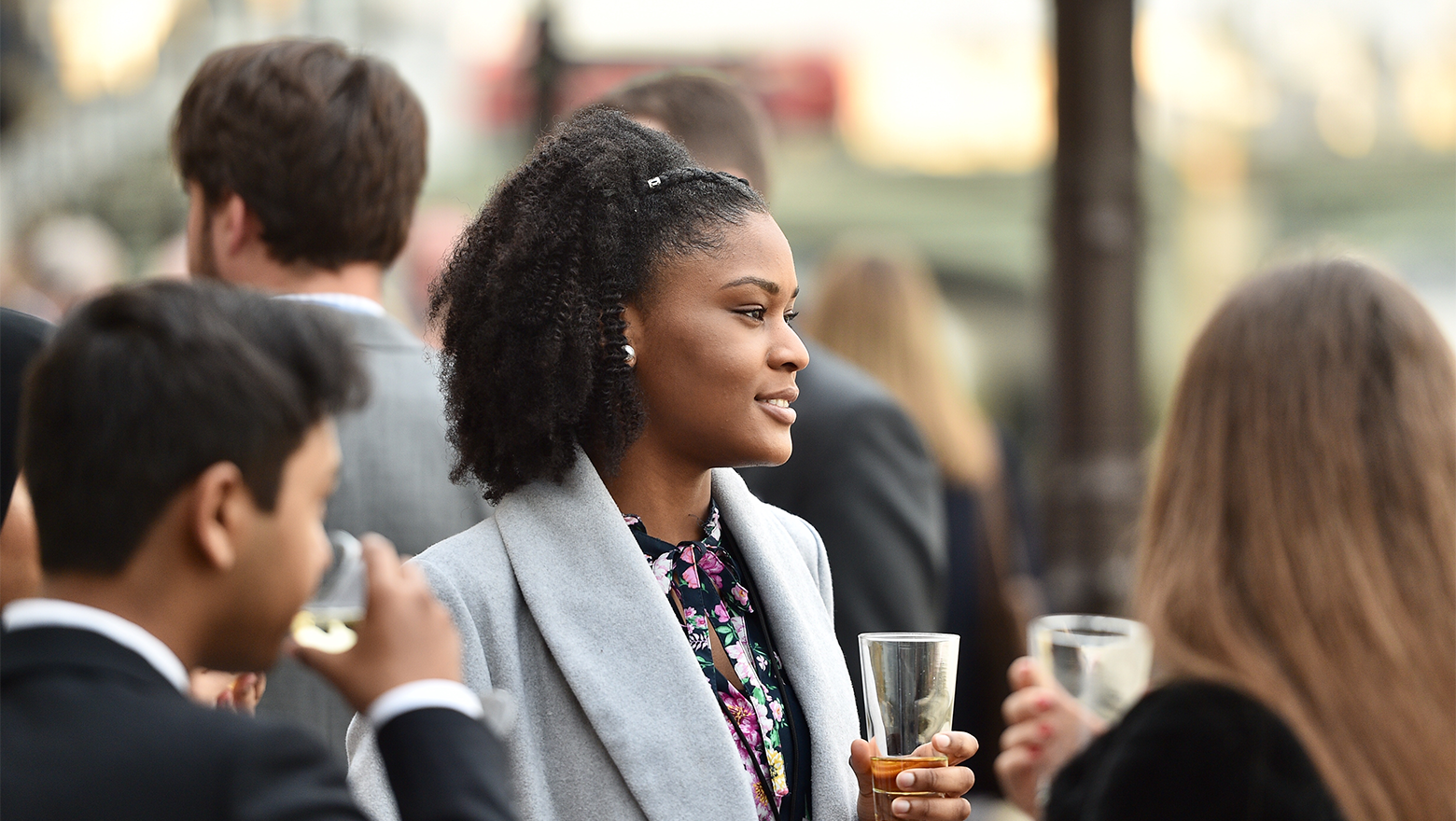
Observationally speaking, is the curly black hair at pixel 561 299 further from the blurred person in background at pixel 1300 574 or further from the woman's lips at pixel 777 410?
the blurred person in background at pixel 1300 574

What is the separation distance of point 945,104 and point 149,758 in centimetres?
1448

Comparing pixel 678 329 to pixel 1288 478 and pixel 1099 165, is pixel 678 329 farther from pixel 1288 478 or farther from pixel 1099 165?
pixel 1099 165

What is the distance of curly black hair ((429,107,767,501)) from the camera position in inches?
91.2

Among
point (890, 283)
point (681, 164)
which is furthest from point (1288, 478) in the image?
point (890, 283)

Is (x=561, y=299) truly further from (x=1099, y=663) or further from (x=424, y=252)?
(x=424, y=252)

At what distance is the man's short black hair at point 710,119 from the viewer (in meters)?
3.61

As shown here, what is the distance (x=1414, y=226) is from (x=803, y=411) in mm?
13793

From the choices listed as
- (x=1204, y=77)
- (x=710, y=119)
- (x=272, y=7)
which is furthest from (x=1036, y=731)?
(x=1204, y=77)

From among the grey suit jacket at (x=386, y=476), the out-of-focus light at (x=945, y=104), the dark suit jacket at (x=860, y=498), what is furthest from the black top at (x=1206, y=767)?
the out-of-focus light at (x=945, y=104)

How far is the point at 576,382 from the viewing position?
2.30 m

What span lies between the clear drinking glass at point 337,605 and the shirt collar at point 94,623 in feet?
0.54

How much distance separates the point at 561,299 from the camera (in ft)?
7.63

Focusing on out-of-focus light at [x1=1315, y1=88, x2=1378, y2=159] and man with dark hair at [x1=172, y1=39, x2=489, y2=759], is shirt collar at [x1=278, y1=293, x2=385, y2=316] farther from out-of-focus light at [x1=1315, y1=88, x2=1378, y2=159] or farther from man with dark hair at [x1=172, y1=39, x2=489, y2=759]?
out-of-focus light at [x1=1315, y1=88, x2=1378, y2=159]

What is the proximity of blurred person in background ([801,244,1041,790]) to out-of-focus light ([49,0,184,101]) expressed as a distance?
1103 centimetres
